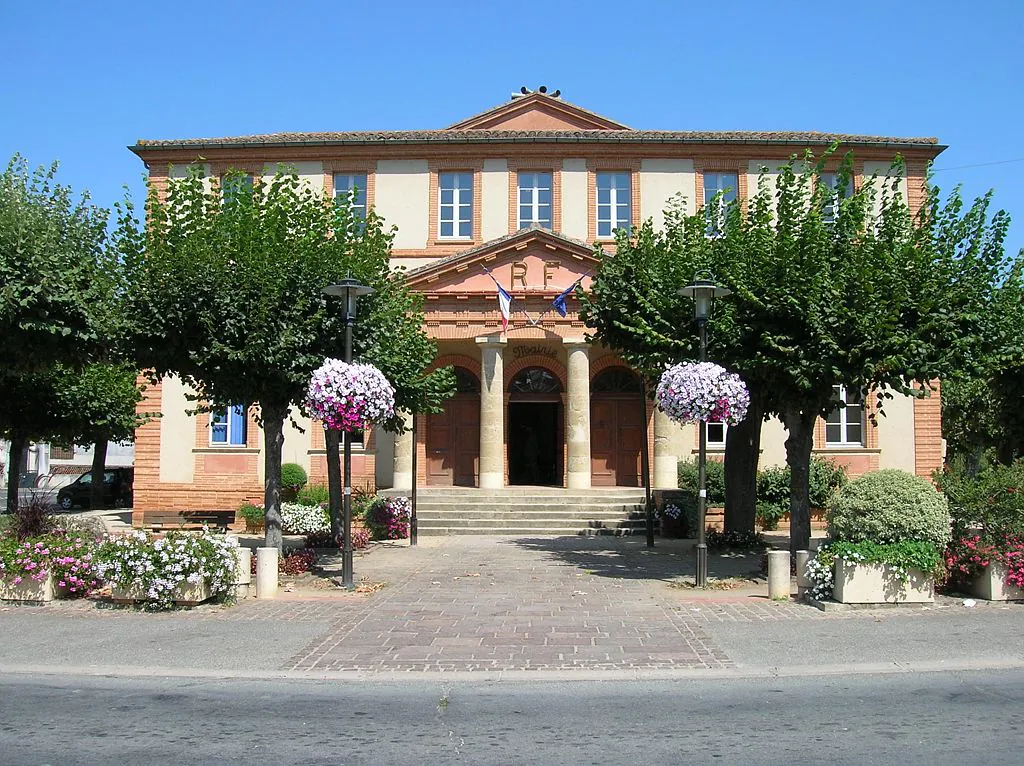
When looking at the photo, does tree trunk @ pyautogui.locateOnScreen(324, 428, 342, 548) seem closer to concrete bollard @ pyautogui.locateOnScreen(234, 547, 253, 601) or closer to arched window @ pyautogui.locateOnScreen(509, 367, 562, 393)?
concrete bollard @ pyautogui.locateOnScreen(234, 547, 253, 601)

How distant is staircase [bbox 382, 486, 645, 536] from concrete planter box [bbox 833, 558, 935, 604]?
10.5 metres

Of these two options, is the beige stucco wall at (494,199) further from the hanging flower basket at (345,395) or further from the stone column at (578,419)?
the hanging flower basket at (345,395)

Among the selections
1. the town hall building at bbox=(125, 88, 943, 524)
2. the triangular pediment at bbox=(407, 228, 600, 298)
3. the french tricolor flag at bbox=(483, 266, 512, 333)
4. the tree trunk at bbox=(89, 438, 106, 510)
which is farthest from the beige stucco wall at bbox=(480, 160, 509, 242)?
the tree trunk at bbox=(89, 438, 106, 510)

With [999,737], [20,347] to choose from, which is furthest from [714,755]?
[20,347]

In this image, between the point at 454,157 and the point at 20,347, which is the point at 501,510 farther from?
the point at 20,347

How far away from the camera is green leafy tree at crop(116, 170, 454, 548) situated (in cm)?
1228

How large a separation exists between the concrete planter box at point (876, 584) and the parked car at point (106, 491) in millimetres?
29532

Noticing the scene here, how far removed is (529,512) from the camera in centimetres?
2184

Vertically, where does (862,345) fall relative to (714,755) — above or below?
above

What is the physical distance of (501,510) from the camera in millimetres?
21922

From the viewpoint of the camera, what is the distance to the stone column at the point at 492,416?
23.8 meters

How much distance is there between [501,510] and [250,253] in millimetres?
11229

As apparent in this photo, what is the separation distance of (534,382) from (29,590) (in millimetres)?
16632

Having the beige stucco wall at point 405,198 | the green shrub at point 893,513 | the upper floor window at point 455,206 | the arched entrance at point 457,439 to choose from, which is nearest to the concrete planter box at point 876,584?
the green shrub at point 893,513
